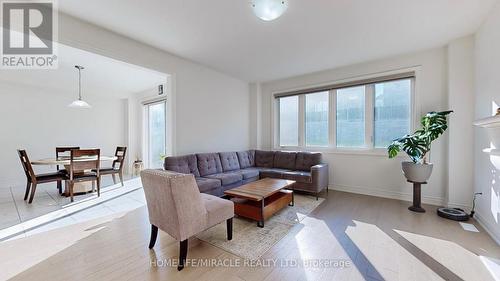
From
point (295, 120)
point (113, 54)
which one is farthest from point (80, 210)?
point (295, 120)

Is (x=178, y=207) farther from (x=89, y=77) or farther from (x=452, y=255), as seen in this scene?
(x=89, y=77)

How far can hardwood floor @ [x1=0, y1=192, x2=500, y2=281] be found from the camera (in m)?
1.69

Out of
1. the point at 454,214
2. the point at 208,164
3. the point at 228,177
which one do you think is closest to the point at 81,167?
the point at 208,164

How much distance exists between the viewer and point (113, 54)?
112 inches

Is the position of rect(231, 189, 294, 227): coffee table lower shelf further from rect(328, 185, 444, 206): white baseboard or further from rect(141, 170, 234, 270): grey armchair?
rect(328, 185, 444, 206): white baseboard

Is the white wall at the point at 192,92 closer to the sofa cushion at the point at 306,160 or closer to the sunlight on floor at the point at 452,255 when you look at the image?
the sofa cushion at the point at 306,160

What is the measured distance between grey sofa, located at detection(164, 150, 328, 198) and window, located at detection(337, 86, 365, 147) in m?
0.73

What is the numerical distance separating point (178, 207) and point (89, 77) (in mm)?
4679

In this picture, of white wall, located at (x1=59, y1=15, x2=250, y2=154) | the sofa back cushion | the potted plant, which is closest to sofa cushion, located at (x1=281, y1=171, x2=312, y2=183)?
the sofa back cushion

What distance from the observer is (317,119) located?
183 inches

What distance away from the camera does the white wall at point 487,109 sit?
2266 mm

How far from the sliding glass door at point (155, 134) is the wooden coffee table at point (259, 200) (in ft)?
12.1

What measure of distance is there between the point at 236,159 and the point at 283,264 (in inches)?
114

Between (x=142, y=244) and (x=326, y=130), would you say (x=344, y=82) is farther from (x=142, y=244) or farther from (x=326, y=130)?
(x=142, y=244)
